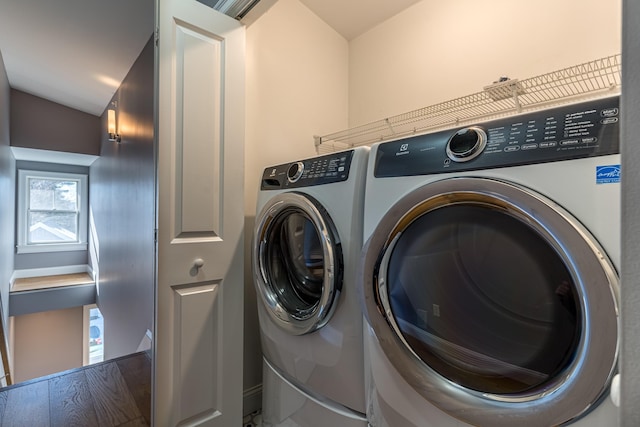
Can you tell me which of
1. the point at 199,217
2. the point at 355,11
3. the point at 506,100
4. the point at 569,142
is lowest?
the point at 199,217

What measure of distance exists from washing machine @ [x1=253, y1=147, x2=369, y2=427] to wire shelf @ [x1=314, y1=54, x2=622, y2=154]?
28.9 inches

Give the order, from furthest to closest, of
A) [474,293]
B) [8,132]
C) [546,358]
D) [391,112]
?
[8,132]
[391,112]
[474,293]
[546,358]

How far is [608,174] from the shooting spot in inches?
20.1

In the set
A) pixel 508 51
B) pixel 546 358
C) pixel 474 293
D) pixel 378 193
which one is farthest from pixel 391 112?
pixel 546 358

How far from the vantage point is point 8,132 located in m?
3.54

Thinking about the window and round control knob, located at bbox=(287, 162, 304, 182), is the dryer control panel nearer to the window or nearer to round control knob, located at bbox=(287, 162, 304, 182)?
round control knob, located at bbox=(287, 162, 304, 182)

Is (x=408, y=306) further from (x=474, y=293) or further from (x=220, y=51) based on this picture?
(x=220, y=51)

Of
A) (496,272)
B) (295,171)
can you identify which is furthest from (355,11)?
(496,272)

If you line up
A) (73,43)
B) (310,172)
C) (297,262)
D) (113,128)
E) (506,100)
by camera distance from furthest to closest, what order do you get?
(113,128) → (73,43) → (506,100) → (297,262) → (310,172)

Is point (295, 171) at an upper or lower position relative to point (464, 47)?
lower

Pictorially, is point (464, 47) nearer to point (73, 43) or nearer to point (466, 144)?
point (466, 144)

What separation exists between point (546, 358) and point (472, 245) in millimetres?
258

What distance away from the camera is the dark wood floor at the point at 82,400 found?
150cm

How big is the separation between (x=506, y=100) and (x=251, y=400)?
2008 millimetres
